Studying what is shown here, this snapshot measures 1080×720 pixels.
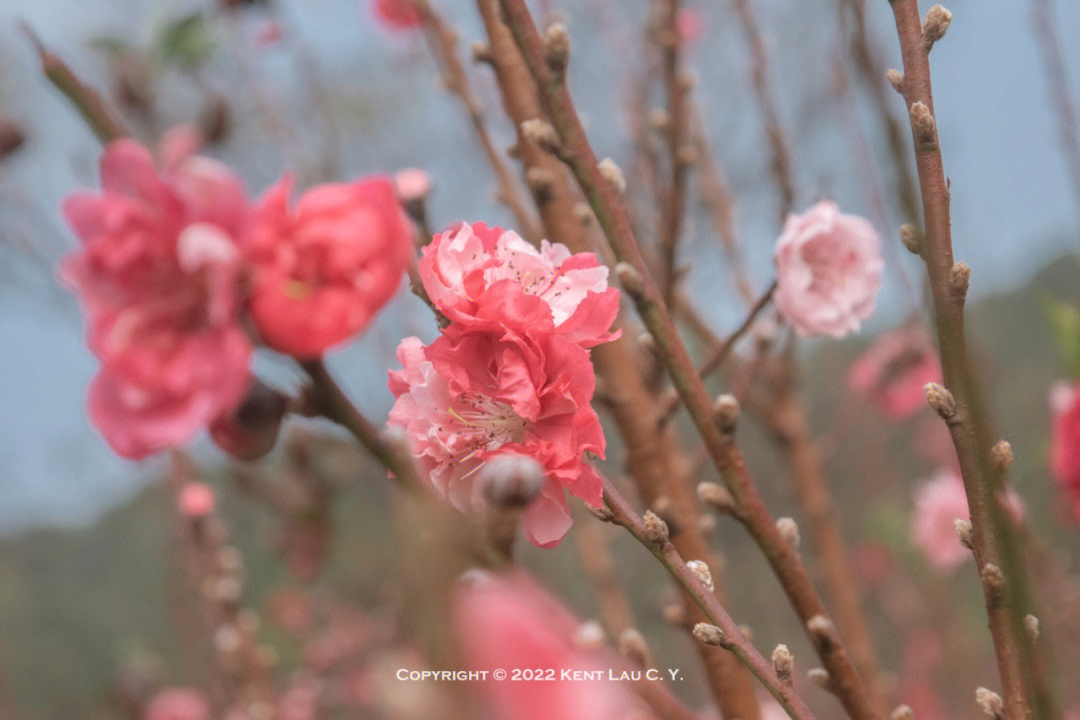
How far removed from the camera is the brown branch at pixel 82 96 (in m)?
0.20

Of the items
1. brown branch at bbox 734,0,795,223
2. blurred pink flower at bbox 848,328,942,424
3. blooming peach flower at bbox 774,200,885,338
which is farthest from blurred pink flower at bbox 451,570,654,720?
blurred pink flower at bbox 848,328,942,424

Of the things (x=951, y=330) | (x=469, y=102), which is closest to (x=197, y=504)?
(x=469, y=102)

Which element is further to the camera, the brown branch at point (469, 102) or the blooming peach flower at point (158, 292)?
the brown branch at point (469, 102)

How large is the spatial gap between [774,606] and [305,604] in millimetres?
980

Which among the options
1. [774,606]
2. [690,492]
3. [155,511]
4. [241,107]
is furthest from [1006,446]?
[155,511]

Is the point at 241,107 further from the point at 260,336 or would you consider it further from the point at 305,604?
the point at 260,336

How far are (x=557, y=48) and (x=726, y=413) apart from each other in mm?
147

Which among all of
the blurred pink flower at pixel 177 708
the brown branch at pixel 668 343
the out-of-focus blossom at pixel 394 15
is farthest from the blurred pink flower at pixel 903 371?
the blurred pink flower at pixel 177 708

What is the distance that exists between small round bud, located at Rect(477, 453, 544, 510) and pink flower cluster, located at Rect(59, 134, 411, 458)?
50mm

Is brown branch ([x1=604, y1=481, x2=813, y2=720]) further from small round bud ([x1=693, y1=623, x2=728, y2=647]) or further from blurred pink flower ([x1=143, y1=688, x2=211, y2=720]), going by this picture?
blurred pink flower ([x1=143, y1=688, x2=211, y2=720])

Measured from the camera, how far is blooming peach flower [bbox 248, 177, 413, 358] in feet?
0.68

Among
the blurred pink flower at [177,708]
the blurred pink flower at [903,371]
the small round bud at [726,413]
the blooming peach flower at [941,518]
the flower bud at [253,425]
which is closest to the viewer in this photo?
the flower bud at [253,425]

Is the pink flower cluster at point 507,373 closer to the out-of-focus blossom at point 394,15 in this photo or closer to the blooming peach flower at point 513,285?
the blooming peach flower at point 513,285

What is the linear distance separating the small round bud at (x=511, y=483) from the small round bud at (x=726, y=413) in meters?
0.13
